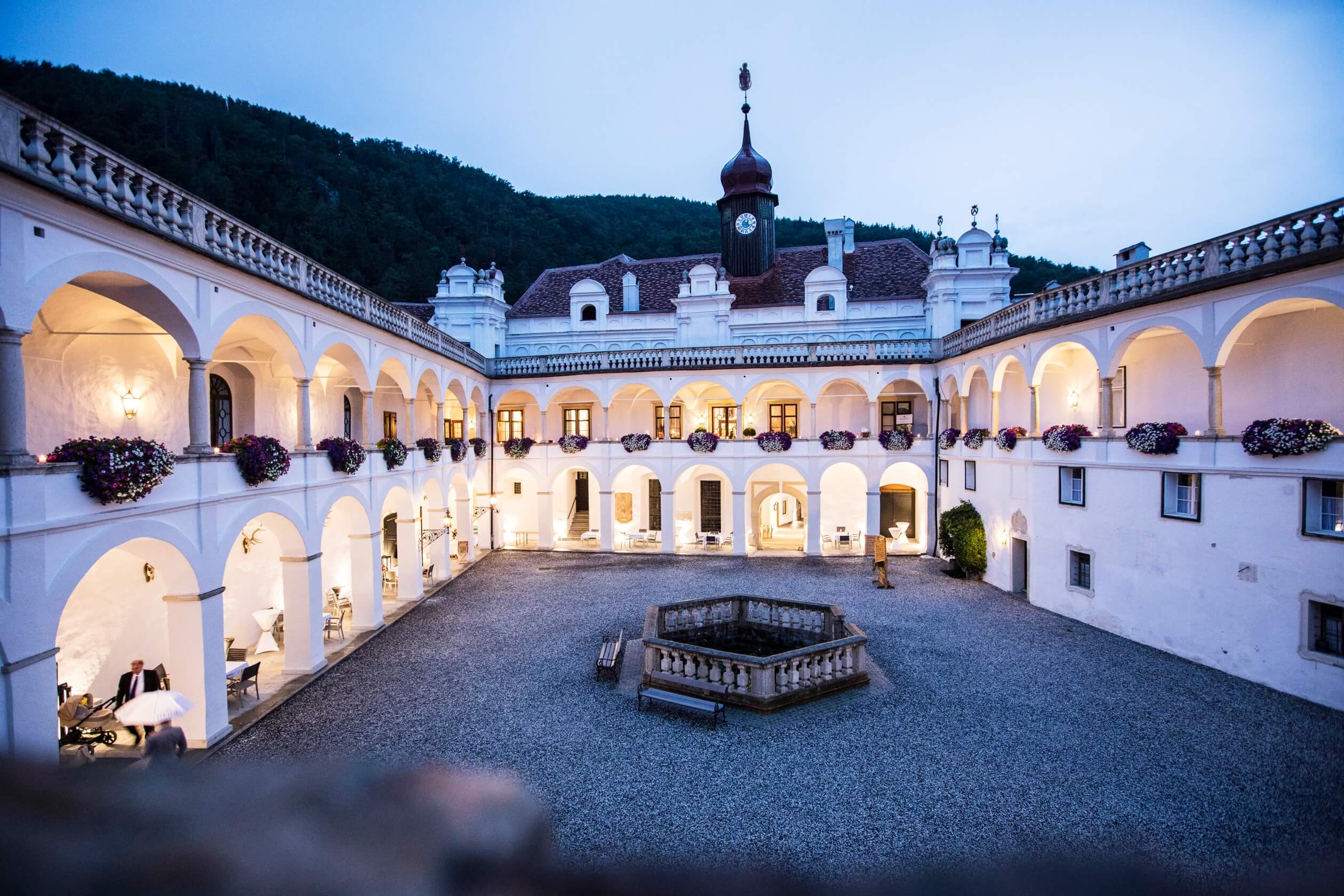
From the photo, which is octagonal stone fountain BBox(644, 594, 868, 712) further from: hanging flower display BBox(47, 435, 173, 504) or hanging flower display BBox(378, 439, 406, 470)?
hanging flower display BBox(47, 435, 173, 504)

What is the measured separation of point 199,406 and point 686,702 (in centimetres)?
928

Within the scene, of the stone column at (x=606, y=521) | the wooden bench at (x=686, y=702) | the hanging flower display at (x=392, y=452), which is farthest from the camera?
the stone column at (x=606, y=521)

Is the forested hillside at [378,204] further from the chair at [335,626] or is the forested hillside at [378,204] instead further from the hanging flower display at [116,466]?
the hanging flower display at [116,466]

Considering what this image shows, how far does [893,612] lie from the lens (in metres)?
16.7

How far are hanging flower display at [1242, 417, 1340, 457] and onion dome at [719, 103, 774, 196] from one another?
78.0 ft

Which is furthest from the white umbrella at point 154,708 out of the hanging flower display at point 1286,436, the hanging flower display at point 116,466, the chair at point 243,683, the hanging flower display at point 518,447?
the hanging flower display at point 518,447

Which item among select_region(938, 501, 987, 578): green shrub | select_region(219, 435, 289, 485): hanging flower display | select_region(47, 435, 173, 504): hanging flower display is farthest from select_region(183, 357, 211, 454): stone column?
select_region(938, 501, 987, 578): green shrub

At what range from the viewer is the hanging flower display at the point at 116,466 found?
313 inches

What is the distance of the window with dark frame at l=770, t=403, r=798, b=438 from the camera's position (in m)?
26.5

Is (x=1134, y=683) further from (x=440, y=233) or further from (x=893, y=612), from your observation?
(x=440, y=233)

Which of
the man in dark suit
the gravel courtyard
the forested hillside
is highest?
the forested hillside

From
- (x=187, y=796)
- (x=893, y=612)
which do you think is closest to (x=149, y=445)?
(x=187, y=796)

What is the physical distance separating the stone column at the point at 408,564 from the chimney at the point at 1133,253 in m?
21.5

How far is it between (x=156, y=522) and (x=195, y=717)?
3155mm
